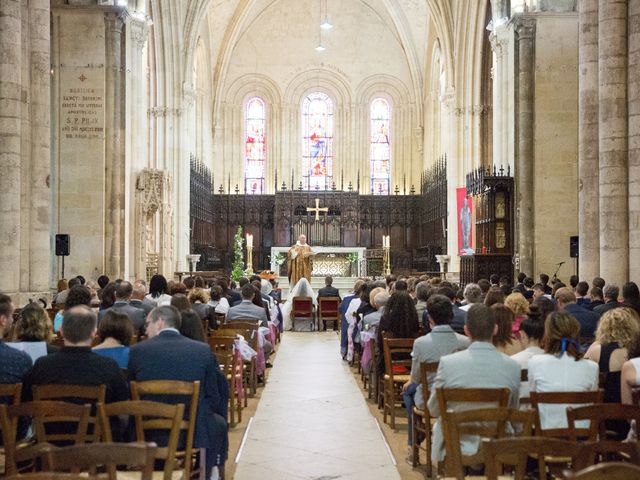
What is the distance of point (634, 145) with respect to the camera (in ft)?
43.0

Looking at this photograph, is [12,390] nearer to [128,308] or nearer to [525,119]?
[128,308]

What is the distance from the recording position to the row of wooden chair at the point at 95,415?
4.36 meters

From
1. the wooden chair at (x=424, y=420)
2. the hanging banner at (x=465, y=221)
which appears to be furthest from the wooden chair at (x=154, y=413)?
the hanging banner at (x=465, y=221)

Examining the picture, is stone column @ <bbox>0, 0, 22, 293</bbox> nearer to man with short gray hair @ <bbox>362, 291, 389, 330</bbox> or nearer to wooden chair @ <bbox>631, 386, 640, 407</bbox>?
man with short gray hair @ <bbox>362, 291, 389, 330</bbox>

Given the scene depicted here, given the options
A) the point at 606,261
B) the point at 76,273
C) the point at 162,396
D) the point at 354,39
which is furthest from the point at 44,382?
the point at 354,39

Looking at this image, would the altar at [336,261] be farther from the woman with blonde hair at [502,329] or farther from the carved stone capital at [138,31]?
the woman with blonde hair at [502,329]

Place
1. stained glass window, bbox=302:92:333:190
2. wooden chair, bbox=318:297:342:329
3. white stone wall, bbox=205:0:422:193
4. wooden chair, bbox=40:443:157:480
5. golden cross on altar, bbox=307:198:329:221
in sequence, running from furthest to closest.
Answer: stained glass window, bbox=302:92:333:190
white stone wall, bbox=205:0:422:193
golden cross on altar, bbox=307:198:329:221
wooden chair, bbox=318:297:342:329
wooden chair, bbox=40:443:157:480

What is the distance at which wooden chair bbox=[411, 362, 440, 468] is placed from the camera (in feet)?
21.4

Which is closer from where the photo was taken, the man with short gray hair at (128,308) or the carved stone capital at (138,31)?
the man with short gray hair at (128,308)

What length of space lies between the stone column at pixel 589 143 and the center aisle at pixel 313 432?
4.50 metres

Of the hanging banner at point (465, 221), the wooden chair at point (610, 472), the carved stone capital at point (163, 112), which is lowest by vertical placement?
the wooden chair at point (610, 472)

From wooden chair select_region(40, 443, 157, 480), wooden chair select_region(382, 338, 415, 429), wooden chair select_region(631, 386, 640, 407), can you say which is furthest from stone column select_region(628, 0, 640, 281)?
wooden chair select_region(40, 443, 157, 480)

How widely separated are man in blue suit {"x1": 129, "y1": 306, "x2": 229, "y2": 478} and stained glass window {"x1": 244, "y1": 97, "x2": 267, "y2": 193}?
3446cm

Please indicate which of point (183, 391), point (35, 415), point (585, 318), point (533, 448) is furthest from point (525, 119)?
point (533, 448)
